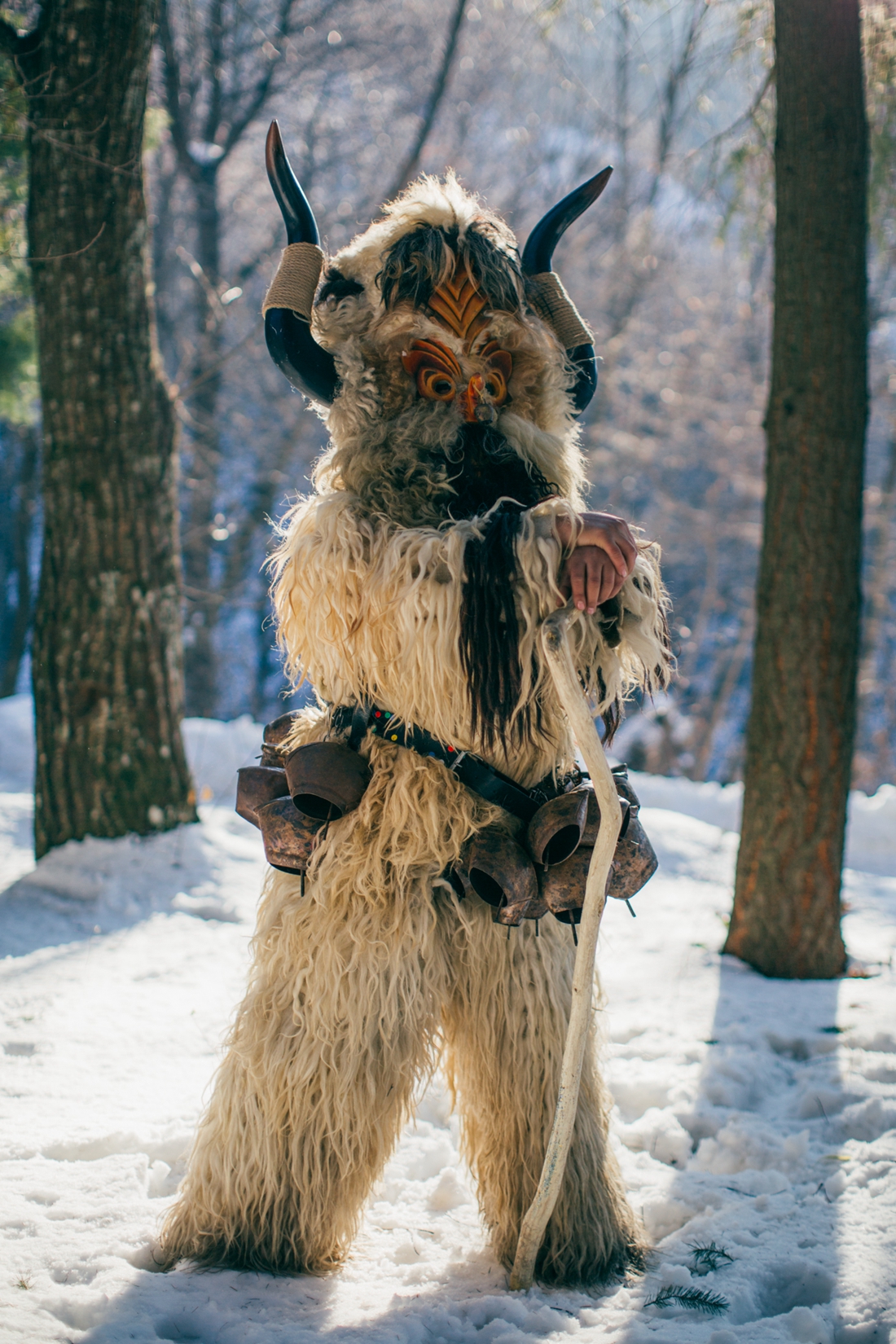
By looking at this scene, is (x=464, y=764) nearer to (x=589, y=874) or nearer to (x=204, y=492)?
(x=589, y=874)

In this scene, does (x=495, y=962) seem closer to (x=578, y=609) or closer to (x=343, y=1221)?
(x=343, y=1221)

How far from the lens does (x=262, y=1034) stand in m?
1.77

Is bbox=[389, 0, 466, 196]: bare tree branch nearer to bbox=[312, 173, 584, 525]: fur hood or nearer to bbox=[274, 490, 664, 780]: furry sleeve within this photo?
bbox=[312, 173, 584, 525]: fur hood

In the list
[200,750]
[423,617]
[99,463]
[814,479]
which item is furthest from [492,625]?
[200,750]

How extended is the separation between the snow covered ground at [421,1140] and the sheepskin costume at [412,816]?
147 millimetres

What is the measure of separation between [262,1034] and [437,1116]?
97 centimetres

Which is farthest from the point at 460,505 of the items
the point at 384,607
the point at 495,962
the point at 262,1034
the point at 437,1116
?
the point at 437,1116

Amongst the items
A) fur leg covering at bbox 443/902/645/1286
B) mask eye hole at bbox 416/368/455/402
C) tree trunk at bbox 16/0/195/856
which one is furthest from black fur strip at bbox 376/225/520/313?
tree trunk at bbox 16/0/195/856

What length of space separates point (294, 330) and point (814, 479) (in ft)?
7.91

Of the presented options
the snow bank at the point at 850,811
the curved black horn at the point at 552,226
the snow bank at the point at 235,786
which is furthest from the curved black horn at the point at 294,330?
the snow bank at the point at 850,811

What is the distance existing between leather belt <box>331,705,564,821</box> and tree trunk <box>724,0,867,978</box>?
6.69 ft

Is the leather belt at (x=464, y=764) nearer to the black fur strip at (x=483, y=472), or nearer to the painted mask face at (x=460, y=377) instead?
the black fur strip at (x=483, y=472)

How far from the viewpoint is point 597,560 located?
1.55m

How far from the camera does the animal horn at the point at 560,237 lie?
1.97 metres
